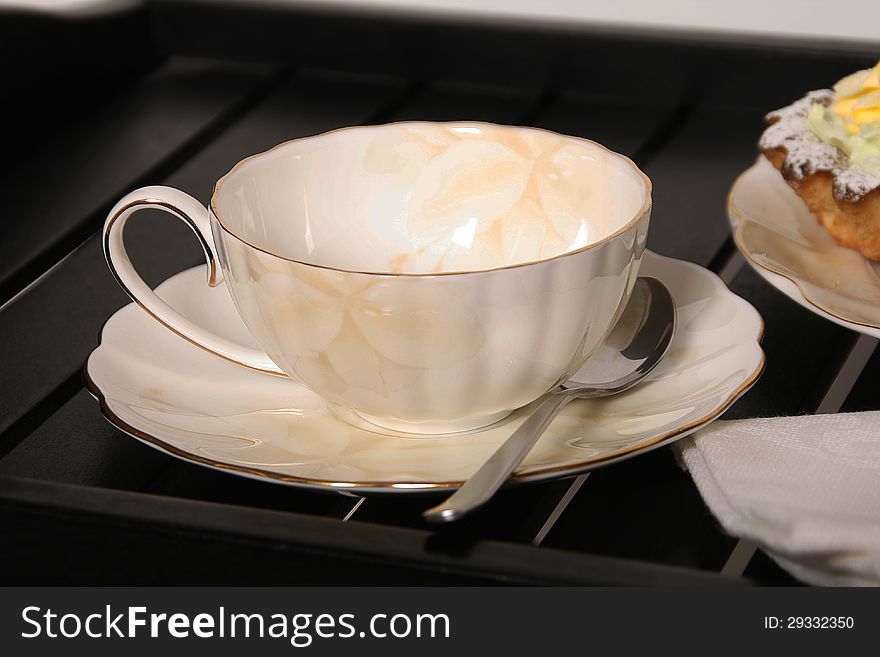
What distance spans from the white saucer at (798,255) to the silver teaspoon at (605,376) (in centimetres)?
9

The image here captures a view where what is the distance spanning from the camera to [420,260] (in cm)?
69

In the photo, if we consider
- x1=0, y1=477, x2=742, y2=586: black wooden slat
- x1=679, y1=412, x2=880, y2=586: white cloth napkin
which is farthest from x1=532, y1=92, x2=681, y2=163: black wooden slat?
x1=0, y1=477, x2=742, y2=586: black wooden slat

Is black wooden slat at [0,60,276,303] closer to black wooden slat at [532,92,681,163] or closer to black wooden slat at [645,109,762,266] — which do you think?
black wooden slat at [532,92,681,163]

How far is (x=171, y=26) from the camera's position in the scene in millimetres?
1191

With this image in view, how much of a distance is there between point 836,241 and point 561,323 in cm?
35

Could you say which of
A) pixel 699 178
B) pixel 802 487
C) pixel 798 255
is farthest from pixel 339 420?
pixel 699 178

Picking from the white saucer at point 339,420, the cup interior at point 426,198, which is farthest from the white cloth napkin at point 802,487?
the cup interior at point 426,198

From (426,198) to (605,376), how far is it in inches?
6.7

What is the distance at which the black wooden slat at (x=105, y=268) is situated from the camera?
0.64 m

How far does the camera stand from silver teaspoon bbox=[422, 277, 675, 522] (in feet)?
1.54

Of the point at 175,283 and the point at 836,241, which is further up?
the point at 175,283

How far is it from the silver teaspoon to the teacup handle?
16 cm
